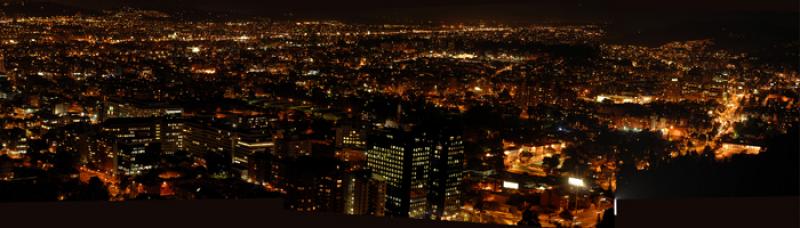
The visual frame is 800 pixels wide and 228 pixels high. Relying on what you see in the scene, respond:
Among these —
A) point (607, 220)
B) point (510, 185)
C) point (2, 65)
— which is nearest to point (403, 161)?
point (510, 185)

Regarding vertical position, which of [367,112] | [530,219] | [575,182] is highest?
[367,112]

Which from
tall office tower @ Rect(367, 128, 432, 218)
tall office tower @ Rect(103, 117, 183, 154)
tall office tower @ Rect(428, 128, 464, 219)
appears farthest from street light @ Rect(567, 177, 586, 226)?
tall office tower @ Rect(103, 117, 183, 154)

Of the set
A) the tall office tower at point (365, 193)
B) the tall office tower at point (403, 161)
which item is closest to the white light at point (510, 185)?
the tall office tower at point (403, 161)

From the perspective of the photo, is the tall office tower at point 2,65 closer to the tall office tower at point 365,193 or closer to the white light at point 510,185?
the tall office tower at point 365,193

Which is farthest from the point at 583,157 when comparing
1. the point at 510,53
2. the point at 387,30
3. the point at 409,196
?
the point at 387,30

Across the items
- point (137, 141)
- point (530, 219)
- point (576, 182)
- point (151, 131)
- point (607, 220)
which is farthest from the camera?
point (151, 131)

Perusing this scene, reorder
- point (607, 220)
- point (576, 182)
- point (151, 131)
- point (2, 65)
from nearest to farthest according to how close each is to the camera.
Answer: point (607, 220) < point (576, 182) < point (2, 65) < point (151, 131)

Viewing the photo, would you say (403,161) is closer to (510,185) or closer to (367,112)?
(510,185)
